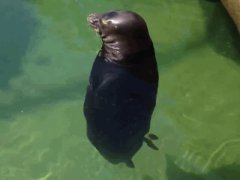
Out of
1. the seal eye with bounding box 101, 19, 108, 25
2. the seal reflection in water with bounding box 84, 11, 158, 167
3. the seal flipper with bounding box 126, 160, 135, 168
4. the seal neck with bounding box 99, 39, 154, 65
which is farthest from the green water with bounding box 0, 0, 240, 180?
the seal eye with bounding box 101, 19, 108, 25

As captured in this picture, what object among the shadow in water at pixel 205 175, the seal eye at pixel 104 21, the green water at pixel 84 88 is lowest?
the shadow in water at pixel 205 175

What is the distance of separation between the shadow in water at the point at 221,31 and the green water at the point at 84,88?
0.01 metres

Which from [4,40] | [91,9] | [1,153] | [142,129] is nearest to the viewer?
[142,129]

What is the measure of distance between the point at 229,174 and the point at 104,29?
2327mm

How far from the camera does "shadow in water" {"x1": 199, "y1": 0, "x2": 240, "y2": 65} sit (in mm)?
7727

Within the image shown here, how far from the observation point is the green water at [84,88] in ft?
20.2

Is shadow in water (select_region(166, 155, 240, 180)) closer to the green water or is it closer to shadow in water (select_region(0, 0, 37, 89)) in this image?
the green water

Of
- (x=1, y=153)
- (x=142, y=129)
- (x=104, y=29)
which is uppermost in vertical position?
(x=104, y=29)

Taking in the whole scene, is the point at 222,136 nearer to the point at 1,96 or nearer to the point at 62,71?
the point at 62,71

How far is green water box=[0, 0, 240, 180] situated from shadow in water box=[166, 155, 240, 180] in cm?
1

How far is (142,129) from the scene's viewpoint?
5.30 metres

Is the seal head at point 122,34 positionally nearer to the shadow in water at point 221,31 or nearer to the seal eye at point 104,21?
the seal eye at point 104,21

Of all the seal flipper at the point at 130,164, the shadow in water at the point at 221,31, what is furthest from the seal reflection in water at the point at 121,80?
the shadow in water at the point at 221,31

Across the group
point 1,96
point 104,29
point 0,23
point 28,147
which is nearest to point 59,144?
point 28,147
